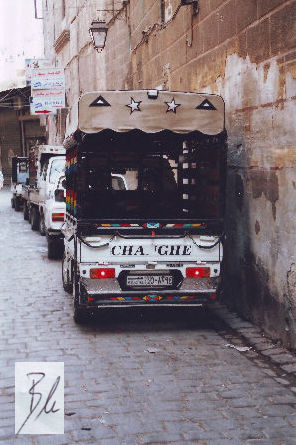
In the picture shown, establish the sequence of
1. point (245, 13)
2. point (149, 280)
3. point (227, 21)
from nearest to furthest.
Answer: point (149, 280) < point (245, 13) < point (227, 21)

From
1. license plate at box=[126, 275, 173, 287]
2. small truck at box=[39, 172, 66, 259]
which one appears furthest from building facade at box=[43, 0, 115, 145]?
license plate at box=[126, 275, 173, 287]

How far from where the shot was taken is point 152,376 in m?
6.08

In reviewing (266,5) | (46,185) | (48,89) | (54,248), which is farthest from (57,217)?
(48,89)

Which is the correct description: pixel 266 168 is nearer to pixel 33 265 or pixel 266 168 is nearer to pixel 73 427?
pixel 73 427

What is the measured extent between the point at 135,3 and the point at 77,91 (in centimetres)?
1210

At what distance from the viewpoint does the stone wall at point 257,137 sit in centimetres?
680

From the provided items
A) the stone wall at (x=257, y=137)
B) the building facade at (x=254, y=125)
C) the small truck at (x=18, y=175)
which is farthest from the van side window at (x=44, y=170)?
the small truck at (x=18, y=175)

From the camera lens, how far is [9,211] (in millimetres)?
27172

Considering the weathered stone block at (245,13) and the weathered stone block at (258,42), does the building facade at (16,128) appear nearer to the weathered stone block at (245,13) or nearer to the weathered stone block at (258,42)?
the weathered stone block at (245,13)

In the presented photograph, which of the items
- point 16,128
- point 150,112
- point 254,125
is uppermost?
point 16,128

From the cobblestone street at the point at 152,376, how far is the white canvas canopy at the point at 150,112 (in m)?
2.48

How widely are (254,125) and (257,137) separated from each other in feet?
0.60

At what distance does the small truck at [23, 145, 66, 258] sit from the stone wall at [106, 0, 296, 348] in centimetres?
475

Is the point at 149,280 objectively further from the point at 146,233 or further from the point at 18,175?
the point at 18,175
